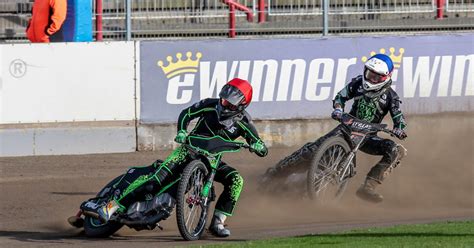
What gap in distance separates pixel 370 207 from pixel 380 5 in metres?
6.34

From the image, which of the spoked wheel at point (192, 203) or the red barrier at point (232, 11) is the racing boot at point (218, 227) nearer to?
the spoked wheel at point (192, 203)

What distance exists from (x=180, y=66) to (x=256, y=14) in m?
1.93

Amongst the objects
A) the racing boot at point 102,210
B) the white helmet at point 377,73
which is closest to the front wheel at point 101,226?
the racing boot at point 102,210

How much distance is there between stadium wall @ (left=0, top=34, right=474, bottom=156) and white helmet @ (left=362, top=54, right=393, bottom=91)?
466 cm

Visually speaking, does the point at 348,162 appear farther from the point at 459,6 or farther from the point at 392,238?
the point at 459,6

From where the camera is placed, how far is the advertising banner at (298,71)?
18.5m

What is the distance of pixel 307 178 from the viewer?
13734 mm

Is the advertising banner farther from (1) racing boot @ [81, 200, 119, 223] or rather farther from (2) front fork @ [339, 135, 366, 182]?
(1) racing boot @ [81, 200, 119, 223]

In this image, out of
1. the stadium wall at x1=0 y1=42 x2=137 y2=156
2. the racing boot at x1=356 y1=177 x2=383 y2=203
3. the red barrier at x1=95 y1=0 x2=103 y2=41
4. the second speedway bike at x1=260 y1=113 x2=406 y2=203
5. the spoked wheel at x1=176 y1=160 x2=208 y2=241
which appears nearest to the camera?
the spoked wheel at x1=176 y1=160 x2=208 y2=241

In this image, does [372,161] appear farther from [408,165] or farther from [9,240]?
[9,240]

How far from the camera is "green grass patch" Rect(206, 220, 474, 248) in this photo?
1067 cm

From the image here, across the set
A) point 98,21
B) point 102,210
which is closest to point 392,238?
point 102,210

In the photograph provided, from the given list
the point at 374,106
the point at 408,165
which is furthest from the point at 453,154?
the point at 374,106

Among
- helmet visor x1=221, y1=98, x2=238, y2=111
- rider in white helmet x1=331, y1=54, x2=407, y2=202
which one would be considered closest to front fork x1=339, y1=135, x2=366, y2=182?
rider in white helmet x1=331, y1=54, x2=407, y2=202
